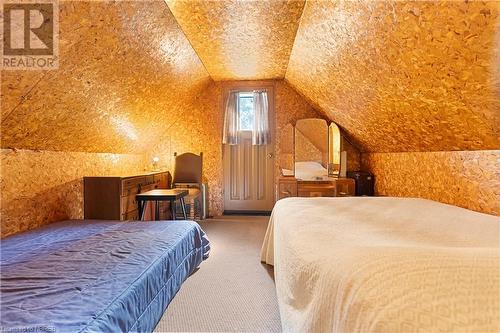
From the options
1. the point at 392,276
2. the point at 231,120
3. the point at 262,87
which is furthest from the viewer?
the point at 231,120

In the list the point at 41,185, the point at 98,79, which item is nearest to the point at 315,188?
the point at 98,79

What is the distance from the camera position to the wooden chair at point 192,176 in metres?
4.32

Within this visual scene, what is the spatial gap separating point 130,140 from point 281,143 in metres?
2.51

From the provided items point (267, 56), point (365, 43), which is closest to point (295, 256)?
point (365, 43)

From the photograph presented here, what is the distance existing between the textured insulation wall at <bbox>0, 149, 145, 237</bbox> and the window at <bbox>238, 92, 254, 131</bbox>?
8.14 ft

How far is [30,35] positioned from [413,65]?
2546 mm

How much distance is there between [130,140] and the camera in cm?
379

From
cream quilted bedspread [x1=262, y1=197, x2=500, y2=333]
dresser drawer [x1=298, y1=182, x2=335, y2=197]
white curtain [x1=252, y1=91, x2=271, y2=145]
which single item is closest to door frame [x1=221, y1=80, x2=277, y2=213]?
white curtain [x1=252, y1=91, x2=271, y2=145]

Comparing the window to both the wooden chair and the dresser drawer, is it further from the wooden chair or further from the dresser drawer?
the dresser drawer

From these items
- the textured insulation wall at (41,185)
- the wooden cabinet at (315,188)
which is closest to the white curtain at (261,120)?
the wooden cabinet at (315,188)

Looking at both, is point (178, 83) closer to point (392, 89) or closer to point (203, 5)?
point (203, 5)

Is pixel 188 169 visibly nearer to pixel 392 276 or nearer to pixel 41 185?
pixel 41 185

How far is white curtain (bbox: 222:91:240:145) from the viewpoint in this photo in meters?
Answer: 4.63

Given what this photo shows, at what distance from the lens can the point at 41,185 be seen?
2.44m
